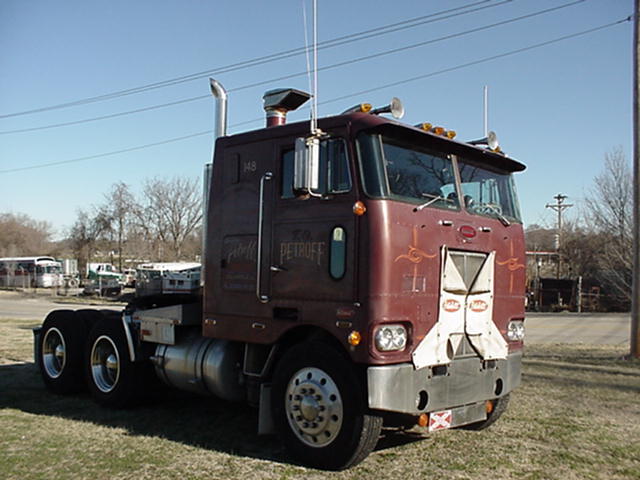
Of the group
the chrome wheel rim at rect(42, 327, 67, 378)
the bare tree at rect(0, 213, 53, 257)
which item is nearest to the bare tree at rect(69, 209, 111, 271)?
the bare tree at rect(0, 213, 53, 257)

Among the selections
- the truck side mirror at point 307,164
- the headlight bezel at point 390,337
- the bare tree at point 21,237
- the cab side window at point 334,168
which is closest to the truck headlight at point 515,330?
the headlight bezel at point 390,337

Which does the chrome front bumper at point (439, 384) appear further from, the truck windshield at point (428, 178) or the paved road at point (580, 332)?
the paved road at point (580, 332)

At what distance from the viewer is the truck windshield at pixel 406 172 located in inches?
→ 215

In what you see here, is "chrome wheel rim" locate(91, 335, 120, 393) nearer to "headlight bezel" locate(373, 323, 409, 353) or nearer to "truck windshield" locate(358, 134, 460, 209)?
"headlight bezel" locate(373, 323, 409, 353)

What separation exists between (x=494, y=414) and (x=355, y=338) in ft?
8.52

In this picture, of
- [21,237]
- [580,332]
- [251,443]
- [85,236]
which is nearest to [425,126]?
[251,443]

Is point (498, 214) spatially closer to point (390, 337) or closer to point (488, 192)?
point (488, 192)

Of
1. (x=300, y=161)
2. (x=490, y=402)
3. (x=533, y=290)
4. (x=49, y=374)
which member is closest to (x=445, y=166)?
(x=300, y=161)

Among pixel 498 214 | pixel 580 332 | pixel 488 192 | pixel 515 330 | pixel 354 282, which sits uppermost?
pixel 488 192

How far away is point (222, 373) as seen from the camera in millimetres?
6668

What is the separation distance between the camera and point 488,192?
6707mm

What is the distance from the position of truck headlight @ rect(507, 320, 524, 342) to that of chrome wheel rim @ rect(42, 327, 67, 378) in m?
5.93

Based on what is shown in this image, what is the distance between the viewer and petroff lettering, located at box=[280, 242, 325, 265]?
568 centimetres

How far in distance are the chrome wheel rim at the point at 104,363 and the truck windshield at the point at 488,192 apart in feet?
15.6
